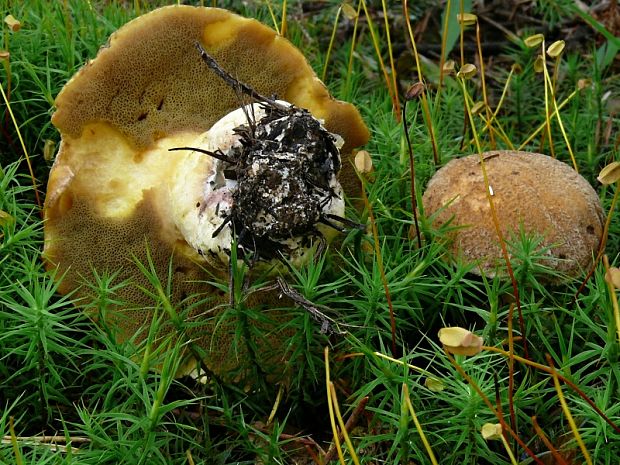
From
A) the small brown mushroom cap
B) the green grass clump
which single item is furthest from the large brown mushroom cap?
the small brown mushroom cap

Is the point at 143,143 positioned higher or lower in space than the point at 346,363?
higher

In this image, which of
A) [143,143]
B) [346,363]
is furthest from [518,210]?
[143,143]

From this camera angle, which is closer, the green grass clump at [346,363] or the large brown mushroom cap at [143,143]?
the green grass clump at [346,363]

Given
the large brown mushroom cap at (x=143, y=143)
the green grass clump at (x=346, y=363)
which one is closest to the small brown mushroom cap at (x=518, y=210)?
the green grass clump at (x=346, y=363)

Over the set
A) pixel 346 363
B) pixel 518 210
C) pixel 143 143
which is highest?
pixel 143 143

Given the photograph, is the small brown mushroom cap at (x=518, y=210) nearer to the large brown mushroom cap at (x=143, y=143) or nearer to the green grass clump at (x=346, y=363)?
the green grass clump at (x=346, y=363)

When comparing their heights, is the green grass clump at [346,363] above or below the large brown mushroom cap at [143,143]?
below

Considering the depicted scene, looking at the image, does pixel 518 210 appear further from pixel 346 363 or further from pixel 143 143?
pixel 143 143
